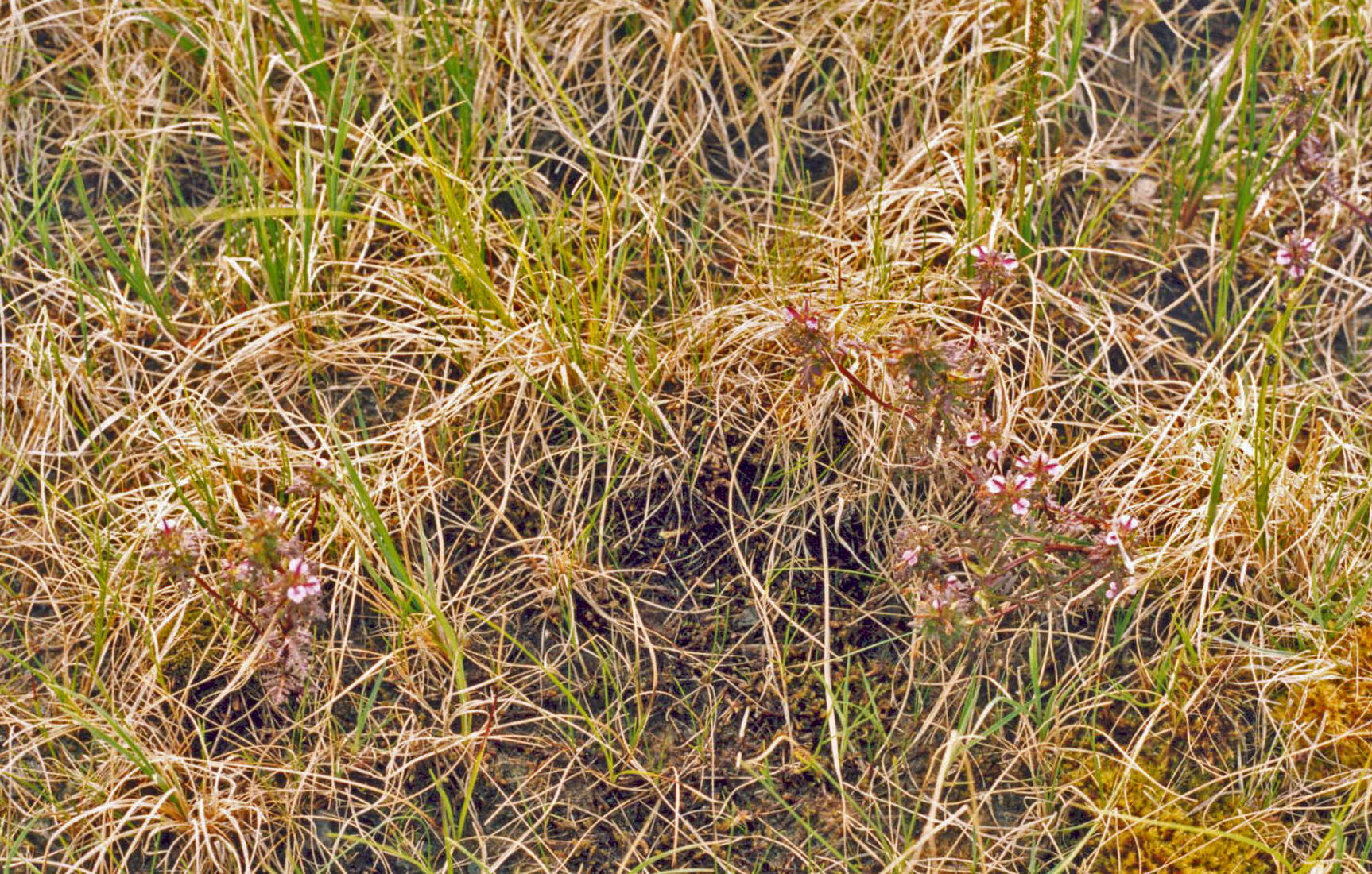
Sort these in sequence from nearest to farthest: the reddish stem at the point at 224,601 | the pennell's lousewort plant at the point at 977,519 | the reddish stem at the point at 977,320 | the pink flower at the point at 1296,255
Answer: the pennell's lousewort plant at the point at 977,519 → the reddish stem at the point at 224,601 → the reddish stem at the point at 977,320 → the pink flower at the point at 1296,255

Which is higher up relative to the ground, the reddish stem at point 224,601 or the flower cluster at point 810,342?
the flower cluster at point 810,342

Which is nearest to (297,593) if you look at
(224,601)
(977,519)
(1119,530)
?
(224,601)

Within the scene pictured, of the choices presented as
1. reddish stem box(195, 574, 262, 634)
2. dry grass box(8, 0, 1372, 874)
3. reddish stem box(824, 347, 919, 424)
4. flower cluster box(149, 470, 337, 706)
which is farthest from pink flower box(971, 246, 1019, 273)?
reddish stem box(195, 574, 262, 634)

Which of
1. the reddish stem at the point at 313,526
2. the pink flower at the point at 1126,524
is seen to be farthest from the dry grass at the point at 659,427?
the pink flower at the point at 1126,524

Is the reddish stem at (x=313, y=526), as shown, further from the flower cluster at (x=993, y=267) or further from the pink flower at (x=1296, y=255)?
the pink flower at (x=1296, y=255)

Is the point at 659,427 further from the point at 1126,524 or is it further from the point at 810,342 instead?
the point at 1126,524

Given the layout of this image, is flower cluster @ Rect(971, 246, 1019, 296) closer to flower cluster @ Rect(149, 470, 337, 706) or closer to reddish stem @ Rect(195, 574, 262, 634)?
flower cluster @ Rect(149, 470, 337, 706)
